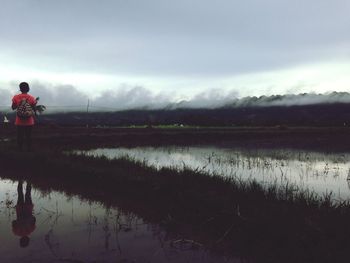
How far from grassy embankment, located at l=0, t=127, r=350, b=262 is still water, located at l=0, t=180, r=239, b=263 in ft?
1.21

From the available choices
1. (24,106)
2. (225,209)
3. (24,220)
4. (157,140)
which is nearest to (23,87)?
(24,106)

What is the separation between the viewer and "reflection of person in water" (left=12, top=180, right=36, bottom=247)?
521cm

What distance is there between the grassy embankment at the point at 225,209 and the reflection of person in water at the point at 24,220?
1.02 m

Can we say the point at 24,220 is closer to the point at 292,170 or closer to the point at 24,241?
the point at 24,241

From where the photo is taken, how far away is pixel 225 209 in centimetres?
584

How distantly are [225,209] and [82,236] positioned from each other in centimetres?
201

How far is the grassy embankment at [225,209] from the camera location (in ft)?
15.1

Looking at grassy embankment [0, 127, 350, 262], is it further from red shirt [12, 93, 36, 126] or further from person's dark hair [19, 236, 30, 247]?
red shirt [12, 93, 36, 126]

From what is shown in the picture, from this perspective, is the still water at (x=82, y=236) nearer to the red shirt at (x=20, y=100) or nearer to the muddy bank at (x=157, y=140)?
the red shirt at (x=20, y=100)

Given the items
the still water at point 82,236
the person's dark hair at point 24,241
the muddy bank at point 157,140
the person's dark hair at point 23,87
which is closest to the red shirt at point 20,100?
the person's dark hair at point 23,87

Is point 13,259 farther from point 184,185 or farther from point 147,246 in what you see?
point 184,185

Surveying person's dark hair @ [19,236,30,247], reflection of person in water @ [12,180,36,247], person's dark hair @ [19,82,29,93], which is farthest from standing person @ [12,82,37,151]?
person's dark hair @ [19,236,30,247]

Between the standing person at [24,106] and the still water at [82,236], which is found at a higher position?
the standing person at [24,106]

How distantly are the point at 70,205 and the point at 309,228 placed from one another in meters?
4.00
